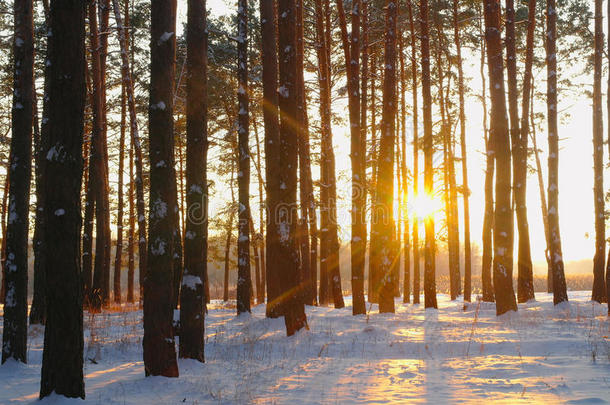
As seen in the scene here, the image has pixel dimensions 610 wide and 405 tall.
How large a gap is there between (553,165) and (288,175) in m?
10.5

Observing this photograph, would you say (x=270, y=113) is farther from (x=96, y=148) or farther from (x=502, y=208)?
(x=96, y=148)

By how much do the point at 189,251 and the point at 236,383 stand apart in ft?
6.91

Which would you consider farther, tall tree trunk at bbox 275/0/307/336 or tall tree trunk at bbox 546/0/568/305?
tall tree trunk at bbox 546/0/568/305

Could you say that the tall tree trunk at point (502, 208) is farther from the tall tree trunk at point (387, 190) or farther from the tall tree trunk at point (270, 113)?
the tall tree trunk at point (270, 113)

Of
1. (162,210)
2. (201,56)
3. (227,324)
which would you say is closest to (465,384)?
(162,210)

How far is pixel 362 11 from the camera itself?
1717 centimetres

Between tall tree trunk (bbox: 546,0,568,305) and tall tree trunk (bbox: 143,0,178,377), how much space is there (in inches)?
505

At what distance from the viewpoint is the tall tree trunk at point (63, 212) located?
514 cm

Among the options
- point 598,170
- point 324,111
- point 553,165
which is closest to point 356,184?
point 324,111

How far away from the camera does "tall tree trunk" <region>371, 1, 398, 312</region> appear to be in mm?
13539

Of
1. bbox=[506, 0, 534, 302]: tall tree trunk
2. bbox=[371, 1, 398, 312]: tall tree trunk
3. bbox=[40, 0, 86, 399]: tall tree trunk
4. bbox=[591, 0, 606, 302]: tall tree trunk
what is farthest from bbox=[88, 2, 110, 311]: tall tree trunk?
bbox=[591, 0, 606, 302]: tall tree trunk

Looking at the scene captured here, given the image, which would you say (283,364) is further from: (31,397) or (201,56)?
(201,56)

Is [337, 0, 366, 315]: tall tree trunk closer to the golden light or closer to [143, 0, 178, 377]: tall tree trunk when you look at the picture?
[143, 0, 178, 377]: tall tree trunk

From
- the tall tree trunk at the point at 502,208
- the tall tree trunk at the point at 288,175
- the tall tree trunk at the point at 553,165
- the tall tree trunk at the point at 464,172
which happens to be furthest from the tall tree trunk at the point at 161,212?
the tall tree trunk at the point at 464,172
